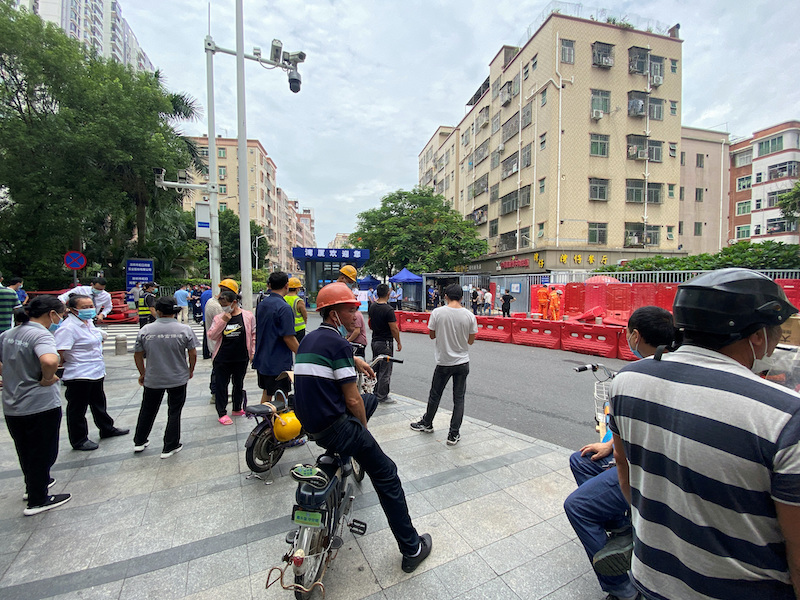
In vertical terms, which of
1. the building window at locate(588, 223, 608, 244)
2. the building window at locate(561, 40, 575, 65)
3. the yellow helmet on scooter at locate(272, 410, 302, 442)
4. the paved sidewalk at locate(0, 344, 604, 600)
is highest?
the building window at locate(561, 40, 575, 65)

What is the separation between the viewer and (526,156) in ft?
90.3

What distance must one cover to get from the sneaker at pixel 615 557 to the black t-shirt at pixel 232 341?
409cm

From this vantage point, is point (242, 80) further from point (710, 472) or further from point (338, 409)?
point (710, 472)

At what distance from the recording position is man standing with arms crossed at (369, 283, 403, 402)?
5574 millimetres

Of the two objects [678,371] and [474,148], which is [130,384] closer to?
[678,371]

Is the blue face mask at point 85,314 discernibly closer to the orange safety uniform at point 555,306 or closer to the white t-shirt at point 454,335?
the white t-shirt at point 454,335

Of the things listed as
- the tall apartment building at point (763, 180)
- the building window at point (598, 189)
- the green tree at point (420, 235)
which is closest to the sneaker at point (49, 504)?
the green tree at point (420, 235)

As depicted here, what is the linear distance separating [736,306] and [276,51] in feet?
32.6

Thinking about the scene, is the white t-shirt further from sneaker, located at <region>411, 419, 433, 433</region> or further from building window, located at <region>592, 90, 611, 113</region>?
building window, located at <region>592, 90, 611, 113</region>

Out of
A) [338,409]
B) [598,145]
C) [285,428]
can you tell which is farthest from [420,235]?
[338,409]

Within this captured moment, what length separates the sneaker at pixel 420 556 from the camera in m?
2.37

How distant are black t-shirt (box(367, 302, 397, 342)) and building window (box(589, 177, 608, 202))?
24300 mm

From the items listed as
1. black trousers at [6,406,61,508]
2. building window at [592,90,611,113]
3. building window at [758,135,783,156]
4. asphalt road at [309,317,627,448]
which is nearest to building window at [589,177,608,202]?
building window at [592,90,611,113]

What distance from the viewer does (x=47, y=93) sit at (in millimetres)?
16828
